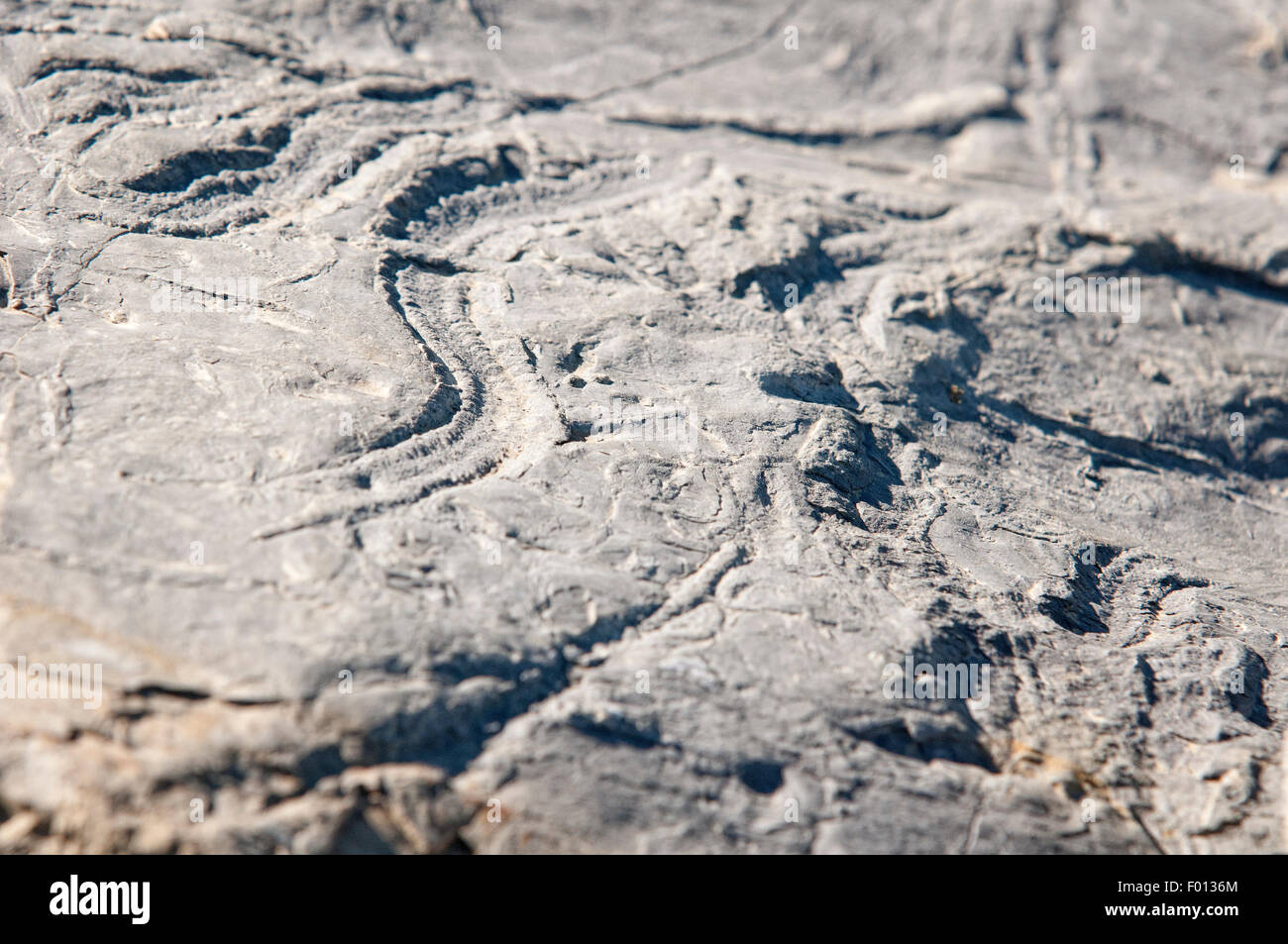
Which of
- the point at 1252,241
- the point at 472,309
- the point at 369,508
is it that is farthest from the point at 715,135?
the point at 369,508

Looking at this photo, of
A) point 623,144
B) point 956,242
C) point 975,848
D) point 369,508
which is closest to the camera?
point 975,848

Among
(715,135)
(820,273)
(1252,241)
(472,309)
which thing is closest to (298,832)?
(472,309)

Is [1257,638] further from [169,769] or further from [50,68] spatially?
[50,68]

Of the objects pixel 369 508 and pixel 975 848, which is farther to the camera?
pixel 369 508

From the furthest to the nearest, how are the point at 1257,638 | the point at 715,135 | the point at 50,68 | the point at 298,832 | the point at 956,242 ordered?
the point at 715,135
the point at 956,242
the point at 50,68
the point at 1257,638
the point at 298,832

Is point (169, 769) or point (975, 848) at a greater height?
point (169, 769)
